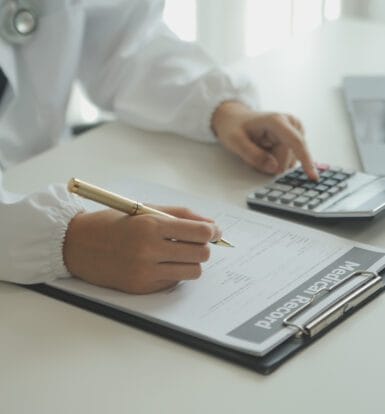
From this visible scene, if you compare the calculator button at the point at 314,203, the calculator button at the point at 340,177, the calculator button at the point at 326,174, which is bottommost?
the calculator button at the point at 314,203

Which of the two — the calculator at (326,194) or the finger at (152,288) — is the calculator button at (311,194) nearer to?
the calculator at (326,194)

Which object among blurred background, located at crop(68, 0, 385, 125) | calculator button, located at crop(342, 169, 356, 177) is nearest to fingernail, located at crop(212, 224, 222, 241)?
calculator button, located at crop(342, 169, 356, 177)

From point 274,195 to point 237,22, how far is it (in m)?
1.34

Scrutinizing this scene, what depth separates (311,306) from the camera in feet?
2.67

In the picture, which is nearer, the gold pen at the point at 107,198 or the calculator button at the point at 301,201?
the gold pen at the point at 107,198

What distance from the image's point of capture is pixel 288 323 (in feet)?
2.58

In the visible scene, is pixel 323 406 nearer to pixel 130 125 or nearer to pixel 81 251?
pixel 81 251

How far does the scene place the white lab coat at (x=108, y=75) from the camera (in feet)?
4.15

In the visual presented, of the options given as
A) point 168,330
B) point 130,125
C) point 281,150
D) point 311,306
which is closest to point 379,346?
point 311,306

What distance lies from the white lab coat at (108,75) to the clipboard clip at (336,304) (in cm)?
43

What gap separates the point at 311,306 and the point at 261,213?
0.69 ft

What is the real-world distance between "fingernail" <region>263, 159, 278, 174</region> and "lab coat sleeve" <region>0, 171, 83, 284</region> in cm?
27

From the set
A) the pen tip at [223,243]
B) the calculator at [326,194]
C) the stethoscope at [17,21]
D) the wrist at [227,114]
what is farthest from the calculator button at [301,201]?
the stethoscope at [17,21]

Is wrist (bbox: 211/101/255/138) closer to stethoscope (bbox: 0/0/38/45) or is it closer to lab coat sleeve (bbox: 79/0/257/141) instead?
lab coat sleeve (bbox: 79/0/257/141)
